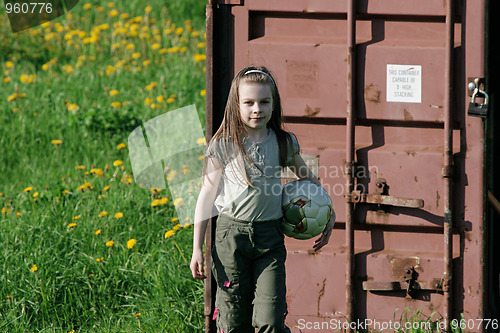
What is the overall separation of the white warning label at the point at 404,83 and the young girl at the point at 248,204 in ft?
2.39

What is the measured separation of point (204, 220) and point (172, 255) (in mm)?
1578

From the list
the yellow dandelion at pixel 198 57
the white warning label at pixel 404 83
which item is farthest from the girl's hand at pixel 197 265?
the yellow dandelion at pixel 198 57

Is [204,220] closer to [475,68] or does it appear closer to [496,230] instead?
[475,68]

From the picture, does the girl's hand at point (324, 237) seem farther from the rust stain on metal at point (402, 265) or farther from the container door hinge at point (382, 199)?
the rust stain on metal at point (402, 265)

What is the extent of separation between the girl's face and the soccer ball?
0.40 m

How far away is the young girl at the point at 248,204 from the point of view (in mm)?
3375

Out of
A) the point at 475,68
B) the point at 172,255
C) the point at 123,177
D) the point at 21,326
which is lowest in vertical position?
the point at 21,326

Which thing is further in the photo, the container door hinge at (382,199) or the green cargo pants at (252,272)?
the container door hinge at (382,199)

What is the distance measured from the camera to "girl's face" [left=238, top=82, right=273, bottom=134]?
335 cm

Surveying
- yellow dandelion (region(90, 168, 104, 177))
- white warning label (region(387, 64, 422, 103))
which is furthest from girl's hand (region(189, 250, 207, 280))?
yellow dandelion (region(90, 168, 104, 177))

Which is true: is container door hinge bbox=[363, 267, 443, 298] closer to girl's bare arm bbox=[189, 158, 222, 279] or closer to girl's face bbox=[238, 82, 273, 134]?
girl's bare arm bbox=[189, 158, 222, 279]

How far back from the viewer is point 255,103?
3344 millimetres

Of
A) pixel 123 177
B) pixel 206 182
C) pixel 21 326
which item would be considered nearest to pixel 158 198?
pixel 123 177

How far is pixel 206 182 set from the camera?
3436 mm
